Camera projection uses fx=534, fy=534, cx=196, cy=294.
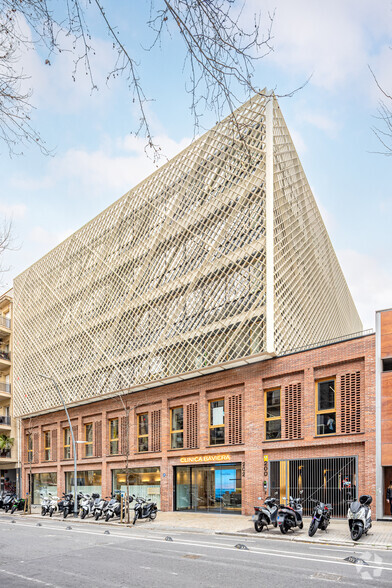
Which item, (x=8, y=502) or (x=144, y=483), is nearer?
(x=144, y=483)

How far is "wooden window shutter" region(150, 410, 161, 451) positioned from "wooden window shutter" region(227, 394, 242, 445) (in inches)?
237

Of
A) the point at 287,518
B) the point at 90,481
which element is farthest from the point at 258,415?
the point at 90,481

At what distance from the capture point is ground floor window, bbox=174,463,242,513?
2623 cm

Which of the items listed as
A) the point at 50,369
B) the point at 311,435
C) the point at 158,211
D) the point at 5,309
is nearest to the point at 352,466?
the point at 311,435

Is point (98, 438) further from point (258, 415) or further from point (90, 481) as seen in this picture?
point (258, 415)

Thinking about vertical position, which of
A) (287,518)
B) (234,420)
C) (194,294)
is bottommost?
(287,518)

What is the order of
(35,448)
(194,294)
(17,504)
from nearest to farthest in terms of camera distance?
(194,294) < (17,504) < (35,448)

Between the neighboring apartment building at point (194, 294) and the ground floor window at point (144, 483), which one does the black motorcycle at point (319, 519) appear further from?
the ground floor window at point (144, 483)

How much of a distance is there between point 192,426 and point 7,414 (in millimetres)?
26045

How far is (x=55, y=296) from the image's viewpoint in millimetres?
42625

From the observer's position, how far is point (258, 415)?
25.4 m

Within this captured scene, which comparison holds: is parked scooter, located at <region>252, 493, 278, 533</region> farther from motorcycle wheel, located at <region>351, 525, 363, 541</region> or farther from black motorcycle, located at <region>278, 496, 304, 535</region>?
motorcycle wheel, located at <region>351, 525, 363, 541</region>

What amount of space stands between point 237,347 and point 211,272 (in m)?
4.46

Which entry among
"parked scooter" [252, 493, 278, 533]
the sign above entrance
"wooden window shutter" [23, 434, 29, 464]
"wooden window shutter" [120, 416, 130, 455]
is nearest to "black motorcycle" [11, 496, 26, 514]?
"wooden window shutter" [120, 416, 130, 455]
